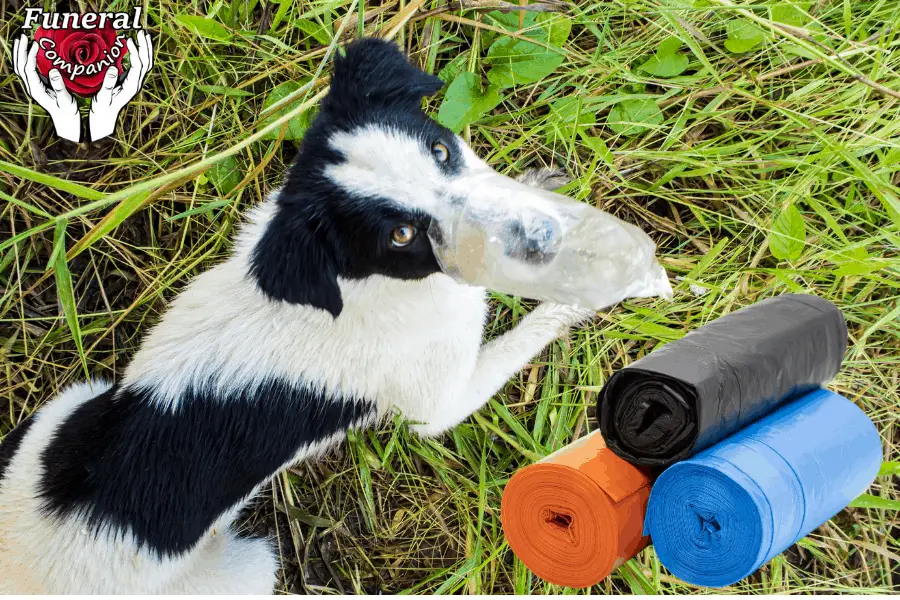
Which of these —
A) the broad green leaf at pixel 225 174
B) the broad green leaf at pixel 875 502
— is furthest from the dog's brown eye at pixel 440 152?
the broad green leaf at pixel 875 502

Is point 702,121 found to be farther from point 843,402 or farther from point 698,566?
point 698,566

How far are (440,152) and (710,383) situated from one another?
2.78 feet

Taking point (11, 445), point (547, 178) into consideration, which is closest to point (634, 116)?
point (547, 178)

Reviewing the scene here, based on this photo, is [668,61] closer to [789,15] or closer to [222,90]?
[789,15]

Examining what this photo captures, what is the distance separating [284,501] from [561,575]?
126 cm

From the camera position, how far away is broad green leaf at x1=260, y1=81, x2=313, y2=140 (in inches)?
98.0

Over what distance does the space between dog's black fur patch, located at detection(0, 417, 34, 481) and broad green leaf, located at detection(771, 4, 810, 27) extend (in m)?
2.70

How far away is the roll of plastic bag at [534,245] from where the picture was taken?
1.76m

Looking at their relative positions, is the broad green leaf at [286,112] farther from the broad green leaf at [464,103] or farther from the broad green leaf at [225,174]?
the broad green leaf at [464,103]

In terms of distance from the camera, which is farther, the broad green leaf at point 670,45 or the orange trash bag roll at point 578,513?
the broad green leaf at point 670,45

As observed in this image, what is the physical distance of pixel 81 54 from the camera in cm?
257

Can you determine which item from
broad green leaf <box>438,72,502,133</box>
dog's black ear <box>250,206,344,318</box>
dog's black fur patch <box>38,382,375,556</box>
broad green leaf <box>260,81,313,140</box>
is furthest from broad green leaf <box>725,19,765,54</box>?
dog's black fur patch <box>38,382,375,556</box>

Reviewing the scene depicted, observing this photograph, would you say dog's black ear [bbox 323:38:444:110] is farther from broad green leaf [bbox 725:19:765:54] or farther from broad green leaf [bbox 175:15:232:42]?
broad green leaf [bbox 725:19:765:54]

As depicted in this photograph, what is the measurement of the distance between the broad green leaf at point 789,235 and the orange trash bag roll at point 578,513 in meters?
1.03
